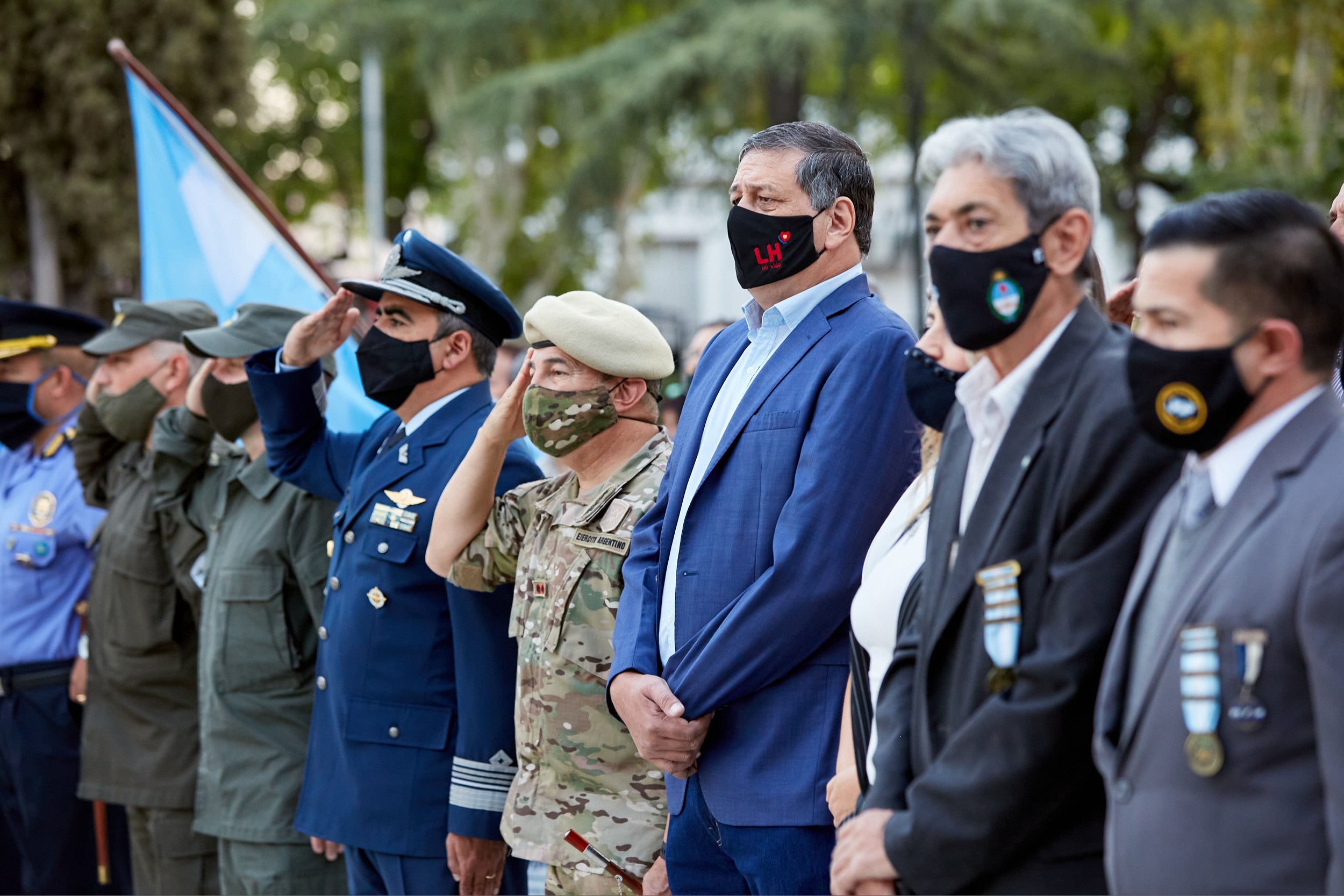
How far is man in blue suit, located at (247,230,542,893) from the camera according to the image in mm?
4133

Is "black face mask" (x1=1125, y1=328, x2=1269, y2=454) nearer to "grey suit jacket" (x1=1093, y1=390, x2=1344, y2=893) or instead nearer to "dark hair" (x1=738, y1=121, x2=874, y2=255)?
"grey suit jacket" (x1=1093, y1=390, x2=1344, y2=893)

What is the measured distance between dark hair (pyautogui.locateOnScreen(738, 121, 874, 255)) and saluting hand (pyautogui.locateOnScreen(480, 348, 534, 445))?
888 mm

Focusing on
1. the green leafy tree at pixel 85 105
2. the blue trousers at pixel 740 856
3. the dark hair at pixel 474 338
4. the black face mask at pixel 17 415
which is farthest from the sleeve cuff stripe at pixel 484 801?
the green leafy tree at pixel 85 105

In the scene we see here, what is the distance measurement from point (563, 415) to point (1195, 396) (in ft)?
6.78

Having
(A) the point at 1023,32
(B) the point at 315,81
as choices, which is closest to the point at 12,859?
(A) the point at 1023,32

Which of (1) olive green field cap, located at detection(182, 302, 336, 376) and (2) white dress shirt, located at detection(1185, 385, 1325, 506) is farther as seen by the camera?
(1) olive green field cap, located at detection(182, 302, 336, 376)

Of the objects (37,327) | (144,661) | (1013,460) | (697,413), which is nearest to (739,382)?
(697,413)

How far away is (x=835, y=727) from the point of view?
3.08m

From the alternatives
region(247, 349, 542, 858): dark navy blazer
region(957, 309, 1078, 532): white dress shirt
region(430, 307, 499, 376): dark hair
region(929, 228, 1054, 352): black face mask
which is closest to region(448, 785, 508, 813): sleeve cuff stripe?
region(247, 349, 542, 858): dark navy blazer

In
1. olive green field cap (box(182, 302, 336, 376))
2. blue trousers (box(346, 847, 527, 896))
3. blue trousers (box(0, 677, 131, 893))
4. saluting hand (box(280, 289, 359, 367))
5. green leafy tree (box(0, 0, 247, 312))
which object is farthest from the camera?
green leafy tree (box(0, 0, 247, 312))

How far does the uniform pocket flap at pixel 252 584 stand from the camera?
487 cm

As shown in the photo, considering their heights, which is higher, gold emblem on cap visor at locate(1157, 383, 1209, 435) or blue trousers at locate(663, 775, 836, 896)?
gold emblem on cap visor at locate(1157, 383, 1209, 435)

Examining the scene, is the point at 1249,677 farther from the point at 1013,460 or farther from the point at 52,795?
the point at 52,795

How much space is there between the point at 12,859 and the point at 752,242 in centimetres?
523
